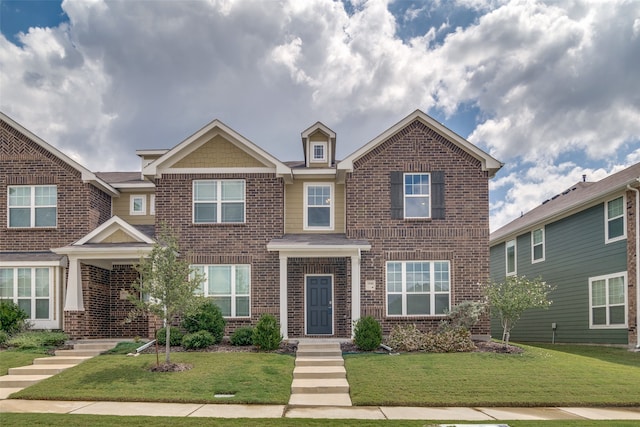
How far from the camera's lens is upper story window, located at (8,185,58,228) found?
732 inches

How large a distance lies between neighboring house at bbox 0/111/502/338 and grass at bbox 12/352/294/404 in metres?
3.65

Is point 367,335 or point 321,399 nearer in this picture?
point 321,399

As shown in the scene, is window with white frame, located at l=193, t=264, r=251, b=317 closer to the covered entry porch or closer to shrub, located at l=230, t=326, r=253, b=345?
the covered entry porch

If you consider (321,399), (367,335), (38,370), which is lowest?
(321,399)

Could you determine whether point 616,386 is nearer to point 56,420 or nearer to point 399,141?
point 399,141

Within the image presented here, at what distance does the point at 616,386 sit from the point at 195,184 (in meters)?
12.9

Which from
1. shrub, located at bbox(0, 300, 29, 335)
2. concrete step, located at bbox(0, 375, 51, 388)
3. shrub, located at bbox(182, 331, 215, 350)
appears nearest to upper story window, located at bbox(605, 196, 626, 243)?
shrub, located at bbox(182, 331, 215, 350)

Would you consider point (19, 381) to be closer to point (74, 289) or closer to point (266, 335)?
point (74, 289)

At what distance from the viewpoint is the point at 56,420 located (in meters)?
9.08

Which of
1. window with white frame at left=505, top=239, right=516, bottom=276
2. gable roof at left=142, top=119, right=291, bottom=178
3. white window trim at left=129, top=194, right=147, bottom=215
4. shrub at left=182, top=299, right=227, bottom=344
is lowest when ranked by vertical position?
shrub at left=182, top=299, right=227, bottom=344

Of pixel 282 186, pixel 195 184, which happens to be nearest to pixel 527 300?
pixel 282 186

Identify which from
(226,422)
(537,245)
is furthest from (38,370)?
(537,245)

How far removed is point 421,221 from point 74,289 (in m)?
10.9

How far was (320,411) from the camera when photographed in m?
10.1
